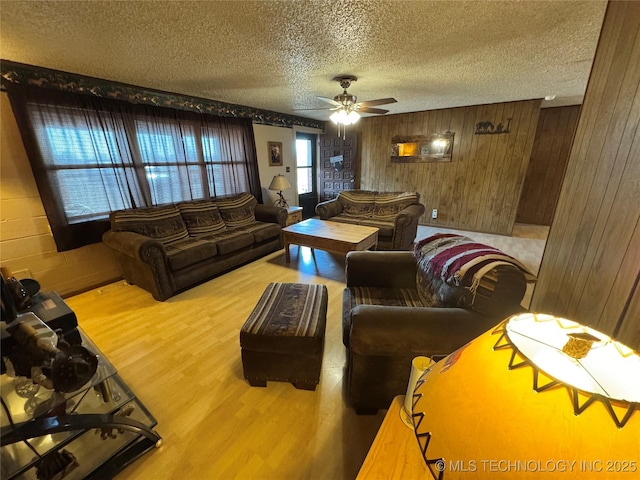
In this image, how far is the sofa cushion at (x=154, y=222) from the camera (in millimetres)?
2730

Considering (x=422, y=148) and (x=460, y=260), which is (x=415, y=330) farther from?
(x=422, y=148)

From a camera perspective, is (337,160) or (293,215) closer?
(293,215)

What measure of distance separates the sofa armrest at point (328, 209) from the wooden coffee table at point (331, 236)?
0.47 metres

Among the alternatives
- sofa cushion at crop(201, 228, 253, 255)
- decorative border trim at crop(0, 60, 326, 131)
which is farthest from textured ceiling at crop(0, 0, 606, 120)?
sofa cushion at crop(201, 228, 253, 255)

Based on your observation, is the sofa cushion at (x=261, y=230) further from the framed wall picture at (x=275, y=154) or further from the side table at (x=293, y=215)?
the framed wall picture at (x=275, y=154)

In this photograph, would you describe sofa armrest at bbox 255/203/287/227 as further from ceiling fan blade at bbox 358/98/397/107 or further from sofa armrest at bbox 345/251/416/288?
sofa armrest at bbox 345/251/416/288

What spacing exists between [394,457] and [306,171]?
18.6ft

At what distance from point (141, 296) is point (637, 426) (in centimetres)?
329

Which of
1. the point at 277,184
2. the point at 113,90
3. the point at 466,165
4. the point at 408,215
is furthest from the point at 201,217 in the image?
the point at 466,165

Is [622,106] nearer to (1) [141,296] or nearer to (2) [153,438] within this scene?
(2) [153,438]

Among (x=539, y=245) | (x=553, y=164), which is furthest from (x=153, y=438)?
(x=553, y=164)

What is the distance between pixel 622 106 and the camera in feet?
2.77

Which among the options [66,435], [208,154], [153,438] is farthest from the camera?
[208,154]

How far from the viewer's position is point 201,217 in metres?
3.38
